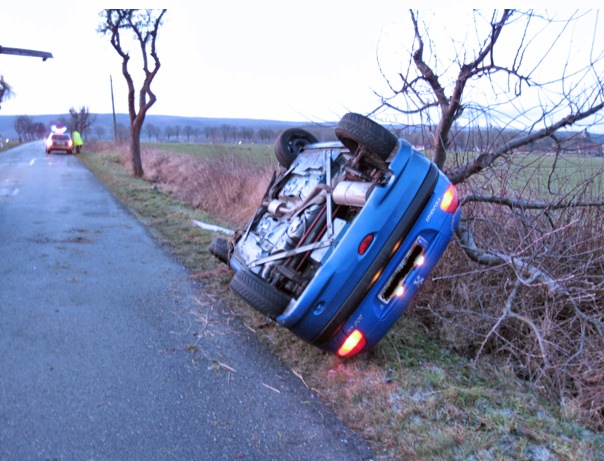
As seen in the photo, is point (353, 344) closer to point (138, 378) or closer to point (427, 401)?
point (427, 401)

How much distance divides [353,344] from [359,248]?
27.3 inches

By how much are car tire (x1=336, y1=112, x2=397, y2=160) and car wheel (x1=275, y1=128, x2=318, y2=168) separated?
1910 millimetres

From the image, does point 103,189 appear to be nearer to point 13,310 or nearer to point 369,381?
point 13,310

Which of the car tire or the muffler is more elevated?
the car tire

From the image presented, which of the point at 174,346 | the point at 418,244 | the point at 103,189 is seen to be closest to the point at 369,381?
the point at 418,244

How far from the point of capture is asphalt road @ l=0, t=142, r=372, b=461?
10.6 feet

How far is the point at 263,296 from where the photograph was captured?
4.18 metres

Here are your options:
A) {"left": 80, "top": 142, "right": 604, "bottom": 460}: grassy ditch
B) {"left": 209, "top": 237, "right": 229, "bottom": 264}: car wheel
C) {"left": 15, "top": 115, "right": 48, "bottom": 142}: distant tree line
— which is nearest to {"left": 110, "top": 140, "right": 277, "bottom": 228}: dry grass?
{"left": 209, "top": 237, "right": 229, "bottom": 264}: car wheel

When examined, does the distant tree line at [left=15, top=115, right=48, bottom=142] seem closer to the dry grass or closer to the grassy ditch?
the dry grass

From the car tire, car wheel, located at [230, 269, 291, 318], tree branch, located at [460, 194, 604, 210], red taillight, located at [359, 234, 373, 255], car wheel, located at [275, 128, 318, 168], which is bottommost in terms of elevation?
car wheel, located at [230, 269, 291, 318]

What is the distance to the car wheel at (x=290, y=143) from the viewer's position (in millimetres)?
6387

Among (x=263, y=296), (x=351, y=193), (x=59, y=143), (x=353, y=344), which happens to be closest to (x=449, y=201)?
(x=351, y=193)

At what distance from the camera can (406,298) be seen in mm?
4102

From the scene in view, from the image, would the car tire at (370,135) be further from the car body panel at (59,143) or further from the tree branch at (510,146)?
the car body panel at (59,143)
